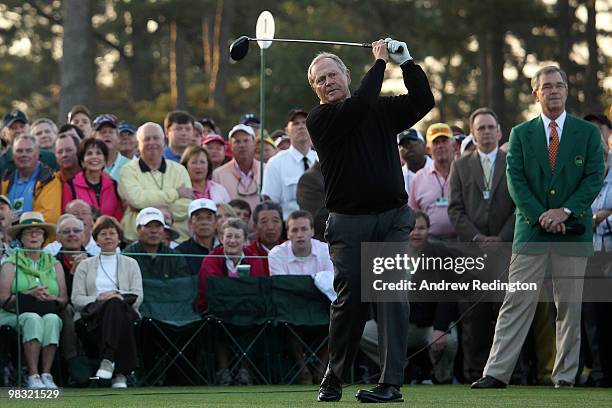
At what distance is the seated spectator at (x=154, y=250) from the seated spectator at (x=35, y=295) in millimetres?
745

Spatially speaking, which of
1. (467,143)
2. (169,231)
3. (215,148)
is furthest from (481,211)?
(215,148)

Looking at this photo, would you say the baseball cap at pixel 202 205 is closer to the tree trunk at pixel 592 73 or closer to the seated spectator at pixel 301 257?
the seated spectator at pixel 301 257

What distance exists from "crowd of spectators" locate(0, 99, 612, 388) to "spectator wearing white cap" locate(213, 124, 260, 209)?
0.04ft

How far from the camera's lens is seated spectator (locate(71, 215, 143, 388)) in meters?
11.4

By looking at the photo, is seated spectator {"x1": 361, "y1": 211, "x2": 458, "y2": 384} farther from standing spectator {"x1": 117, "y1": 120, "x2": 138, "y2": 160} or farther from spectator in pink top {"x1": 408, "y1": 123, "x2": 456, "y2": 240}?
standing spectator {"x1": 117, "y1": 120, "x2": 138, "y2": 160}

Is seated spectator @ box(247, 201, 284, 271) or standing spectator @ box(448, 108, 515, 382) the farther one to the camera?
seated spectator @ box(247, 201, 284, 271)

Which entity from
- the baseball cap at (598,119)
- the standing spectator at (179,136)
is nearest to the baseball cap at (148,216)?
the standing spectator at (179,136)

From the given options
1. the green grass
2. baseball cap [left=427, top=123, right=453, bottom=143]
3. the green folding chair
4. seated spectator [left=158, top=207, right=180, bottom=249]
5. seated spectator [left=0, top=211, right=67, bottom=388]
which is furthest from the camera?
baseball cap [left=427, top=123, right=453, bottom=143]

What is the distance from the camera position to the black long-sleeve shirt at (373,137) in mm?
8586

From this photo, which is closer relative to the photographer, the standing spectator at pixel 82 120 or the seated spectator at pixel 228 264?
the seated spectator at pixel 228 264

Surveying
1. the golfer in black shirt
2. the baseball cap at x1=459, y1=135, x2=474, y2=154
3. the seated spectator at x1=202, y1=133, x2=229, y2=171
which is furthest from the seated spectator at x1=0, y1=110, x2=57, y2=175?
the golfer in black shirt

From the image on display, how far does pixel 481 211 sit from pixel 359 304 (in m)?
4.01

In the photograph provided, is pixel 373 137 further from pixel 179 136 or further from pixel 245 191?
pixel 179 136

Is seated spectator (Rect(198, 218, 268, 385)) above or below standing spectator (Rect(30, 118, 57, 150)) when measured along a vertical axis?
below
